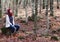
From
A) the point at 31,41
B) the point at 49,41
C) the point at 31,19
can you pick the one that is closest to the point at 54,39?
the point at 49,41

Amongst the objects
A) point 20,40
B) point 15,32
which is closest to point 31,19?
point 15,32

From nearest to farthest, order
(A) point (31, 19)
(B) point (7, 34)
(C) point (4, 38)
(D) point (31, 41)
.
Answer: (D) point (31, 41) → (C) point (4, 38) → (B) point (7, 34) → (A) point (31, 19)

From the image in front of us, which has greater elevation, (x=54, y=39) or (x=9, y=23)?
(x=9, y=23)

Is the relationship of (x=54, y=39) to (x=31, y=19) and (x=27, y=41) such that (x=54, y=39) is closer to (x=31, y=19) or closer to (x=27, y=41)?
(x=27, y=41)

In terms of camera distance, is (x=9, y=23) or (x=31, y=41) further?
(x=9, y=23)

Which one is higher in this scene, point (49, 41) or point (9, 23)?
point (9, 23)

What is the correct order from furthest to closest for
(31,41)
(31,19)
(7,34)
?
(31,19) < (7,34) < (31,41)

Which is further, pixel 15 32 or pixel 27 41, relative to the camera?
pixel 15 32

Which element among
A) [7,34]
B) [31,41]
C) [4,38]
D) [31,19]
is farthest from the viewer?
[31,19]

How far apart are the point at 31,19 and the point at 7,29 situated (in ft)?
28.2

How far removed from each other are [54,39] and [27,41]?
68.0 inches

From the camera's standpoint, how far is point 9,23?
40.9 ft

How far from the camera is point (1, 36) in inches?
485

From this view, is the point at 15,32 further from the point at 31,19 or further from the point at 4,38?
the point at 31,19
